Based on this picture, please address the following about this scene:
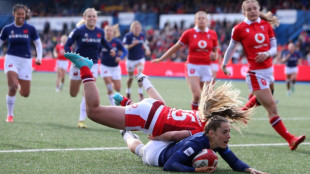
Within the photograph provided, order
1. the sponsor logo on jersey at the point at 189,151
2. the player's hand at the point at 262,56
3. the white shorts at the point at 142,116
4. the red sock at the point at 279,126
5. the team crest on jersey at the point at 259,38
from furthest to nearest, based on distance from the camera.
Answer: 1. the team crest on jersey at the point at 259,38
2. the player's hand at the point at 262,56
3. the red sock at the point at 279,126
4. the white shorts at the point at 142,116
5. the sponsor logo on jersey at the point at 189,151

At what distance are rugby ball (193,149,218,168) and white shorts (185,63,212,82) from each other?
5.57 m

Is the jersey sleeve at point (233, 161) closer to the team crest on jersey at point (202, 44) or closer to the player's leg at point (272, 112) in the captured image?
the player's leg at point (272, 112)

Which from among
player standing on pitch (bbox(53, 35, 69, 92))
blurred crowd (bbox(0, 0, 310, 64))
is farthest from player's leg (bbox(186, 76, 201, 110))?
blurred crowd (bbox(0, 0, 310, 64))

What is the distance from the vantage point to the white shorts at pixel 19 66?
10.0 metres

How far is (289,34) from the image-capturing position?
32562 millimetres

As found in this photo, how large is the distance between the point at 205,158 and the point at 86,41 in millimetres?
5421

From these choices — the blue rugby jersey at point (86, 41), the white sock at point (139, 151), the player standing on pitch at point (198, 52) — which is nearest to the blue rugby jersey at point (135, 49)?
the player standing on pitch at point (198, 52)

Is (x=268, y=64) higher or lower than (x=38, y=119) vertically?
higher

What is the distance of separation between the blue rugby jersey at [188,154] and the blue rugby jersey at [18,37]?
5.65 metres

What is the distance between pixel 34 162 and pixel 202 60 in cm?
586

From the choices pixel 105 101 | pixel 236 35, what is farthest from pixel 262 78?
pixel 105 101

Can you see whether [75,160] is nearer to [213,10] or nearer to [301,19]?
[301,19]

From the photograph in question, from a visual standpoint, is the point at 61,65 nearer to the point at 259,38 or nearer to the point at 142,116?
the point at 259,38

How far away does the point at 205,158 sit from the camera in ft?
17.7
